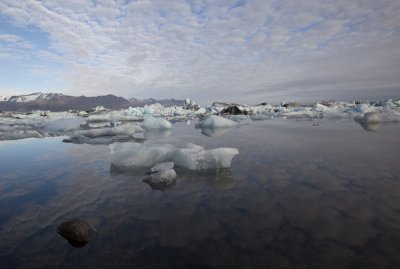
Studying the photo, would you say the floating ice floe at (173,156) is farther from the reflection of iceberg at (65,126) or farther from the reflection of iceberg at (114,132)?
the reflection of iceberg at (65,126)

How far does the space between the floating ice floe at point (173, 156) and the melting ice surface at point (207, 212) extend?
0.8 inches

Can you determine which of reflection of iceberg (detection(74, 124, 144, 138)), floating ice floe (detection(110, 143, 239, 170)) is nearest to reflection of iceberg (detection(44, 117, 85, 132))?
reflection of iceberg (detection(74, 124, 144, 138))

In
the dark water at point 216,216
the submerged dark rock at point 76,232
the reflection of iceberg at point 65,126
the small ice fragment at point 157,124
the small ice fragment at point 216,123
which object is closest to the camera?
the dark water at point 216,216

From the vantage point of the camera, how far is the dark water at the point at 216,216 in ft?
7.27

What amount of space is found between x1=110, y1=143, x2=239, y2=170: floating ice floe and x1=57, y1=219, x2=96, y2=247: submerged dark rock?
2.51 meters

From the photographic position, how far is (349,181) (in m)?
4.06

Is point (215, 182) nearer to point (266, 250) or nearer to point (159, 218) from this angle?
point (159, 218)

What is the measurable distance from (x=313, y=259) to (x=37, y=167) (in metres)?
5.30

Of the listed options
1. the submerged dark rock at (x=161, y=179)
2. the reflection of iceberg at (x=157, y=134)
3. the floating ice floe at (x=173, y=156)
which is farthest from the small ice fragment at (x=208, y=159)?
the reflection of iceberg at (x=157, y=134)

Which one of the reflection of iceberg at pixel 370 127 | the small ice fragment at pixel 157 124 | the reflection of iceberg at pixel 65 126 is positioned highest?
the reflection of iceberg at pixel 370 127

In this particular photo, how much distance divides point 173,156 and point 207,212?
2.34 metres

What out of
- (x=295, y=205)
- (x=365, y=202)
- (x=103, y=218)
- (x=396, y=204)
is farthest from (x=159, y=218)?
Result: (x=396, y=204)

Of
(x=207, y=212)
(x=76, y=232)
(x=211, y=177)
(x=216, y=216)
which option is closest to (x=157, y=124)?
(x=211, y=177)

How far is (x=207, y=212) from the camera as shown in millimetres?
3109
